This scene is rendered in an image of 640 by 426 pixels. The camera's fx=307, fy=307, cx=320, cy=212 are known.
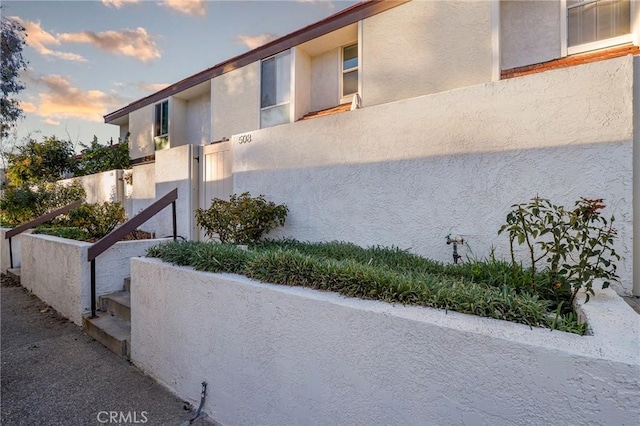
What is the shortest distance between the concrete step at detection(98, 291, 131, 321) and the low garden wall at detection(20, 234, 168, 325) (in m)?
0.17

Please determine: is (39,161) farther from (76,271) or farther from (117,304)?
(117,304)

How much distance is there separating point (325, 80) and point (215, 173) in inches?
157

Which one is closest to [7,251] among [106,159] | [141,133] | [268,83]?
[106,159]

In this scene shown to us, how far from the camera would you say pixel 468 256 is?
168 inches

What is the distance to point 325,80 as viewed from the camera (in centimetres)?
858

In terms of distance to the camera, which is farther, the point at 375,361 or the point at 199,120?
the point at 199,120

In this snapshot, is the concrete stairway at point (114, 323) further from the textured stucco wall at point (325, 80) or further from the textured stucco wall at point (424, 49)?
the textured stucco wall at point (325, 80)

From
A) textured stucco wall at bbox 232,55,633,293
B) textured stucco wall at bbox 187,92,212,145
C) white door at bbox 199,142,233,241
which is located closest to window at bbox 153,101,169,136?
textured stucco wall at bbox 187,92,212,145

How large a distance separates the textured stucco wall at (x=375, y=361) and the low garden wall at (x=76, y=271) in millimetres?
2531

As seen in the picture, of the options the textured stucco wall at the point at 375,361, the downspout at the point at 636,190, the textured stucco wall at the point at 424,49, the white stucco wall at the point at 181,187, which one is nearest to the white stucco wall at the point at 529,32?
the textured stucco wall at the point at 424,49

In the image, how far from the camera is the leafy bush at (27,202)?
33.3 feet

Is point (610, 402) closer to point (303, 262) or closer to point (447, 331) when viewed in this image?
point (447, 331)

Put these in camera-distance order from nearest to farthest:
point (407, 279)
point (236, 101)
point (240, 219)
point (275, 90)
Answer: point (407, 279), point (240, 219), point (275, 90), point (236, 101)

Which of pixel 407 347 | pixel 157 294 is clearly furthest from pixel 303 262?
pixel 157 294
